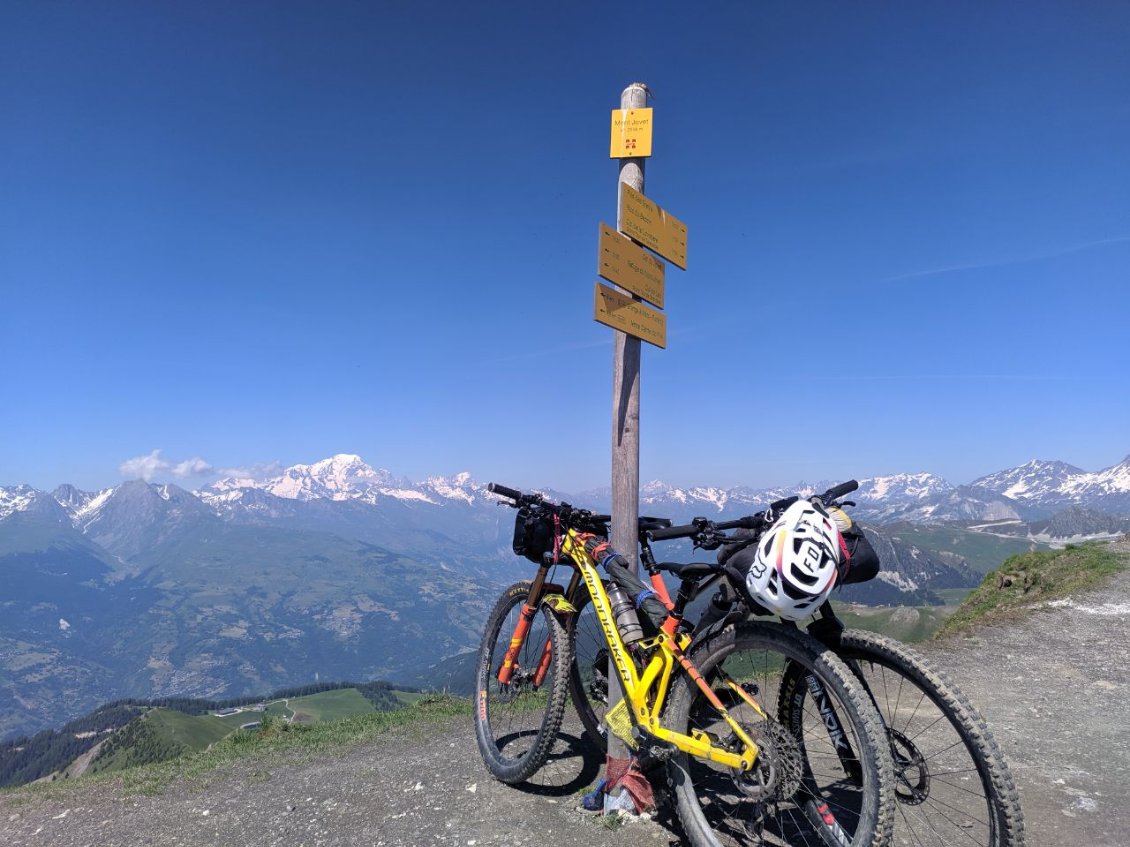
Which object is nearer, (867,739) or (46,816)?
(867,739)

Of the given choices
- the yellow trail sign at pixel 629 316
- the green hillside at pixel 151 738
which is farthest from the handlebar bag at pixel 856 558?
the green hillside at pixel 151 738

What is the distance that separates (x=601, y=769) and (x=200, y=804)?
331 cm

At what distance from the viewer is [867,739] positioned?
290 centimetres

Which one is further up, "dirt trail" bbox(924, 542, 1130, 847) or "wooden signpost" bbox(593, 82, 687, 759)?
"wooden signpost" bbox(593, 82, 687, 759)

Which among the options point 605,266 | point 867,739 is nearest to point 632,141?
point 605,266

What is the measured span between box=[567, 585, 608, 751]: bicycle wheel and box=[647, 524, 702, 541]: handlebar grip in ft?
2.14

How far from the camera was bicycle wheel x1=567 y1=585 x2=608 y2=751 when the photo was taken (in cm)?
480

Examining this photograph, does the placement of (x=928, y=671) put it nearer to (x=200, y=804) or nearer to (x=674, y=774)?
(x=674, y=774)

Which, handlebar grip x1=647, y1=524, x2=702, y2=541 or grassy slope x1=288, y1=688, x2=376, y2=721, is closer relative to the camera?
handlebar grip x1=647, y1=524, x2=702, y2=541

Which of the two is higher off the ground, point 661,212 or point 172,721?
point 661,212

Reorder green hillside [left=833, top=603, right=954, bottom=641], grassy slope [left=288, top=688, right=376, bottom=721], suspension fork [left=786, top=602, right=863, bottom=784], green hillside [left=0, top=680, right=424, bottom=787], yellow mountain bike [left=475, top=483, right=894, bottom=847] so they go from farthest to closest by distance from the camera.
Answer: grassy slope [left=288, top=688, right=376, bottom=721]
green hillside [left=833, top=603, right=954, bottom=641]
green hillside [left=0, top=680, right=424, bottom=787]
suspension fork [left=786, top=602, right=863, bottom=784]
yellow mountain bike [left=475, top=483, right=894, bottom=847]

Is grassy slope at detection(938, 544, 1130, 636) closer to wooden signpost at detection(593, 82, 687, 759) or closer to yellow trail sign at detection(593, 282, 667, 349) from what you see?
wooden signpost at detection(593, 82, 687, 759)

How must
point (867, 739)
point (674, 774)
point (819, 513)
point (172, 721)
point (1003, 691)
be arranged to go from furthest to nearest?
point (172, 721) < point (1003, 691) < point (674, 774) < point (819, 513) < point (867, 739)

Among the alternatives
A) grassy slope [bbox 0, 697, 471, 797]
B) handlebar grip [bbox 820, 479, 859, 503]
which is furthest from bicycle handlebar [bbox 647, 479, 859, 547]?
grassy slope [bbox 0, 697, 471, 797]
